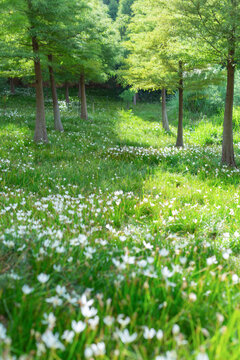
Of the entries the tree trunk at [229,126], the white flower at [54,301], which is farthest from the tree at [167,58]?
the white flower at [54,301]

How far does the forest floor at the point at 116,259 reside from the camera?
1417mm

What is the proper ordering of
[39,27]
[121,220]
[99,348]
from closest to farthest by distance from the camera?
[99,348] → [121,220] → [39,27]

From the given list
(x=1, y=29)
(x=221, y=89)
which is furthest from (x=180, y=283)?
(x=221, y=89)

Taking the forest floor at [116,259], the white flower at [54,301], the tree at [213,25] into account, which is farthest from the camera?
the tree at [213,25]

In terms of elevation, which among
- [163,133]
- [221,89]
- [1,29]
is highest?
[1,29]

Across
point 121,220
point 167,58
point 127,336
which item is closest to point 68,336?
point 127,336

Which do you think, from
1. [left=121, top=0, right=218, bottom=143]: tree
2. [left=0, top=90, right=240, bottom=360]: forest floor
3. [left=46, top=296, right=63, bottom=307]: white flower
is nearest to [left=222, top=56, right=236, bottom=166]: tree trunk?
[left=0, top=90, right=240, bottom=360]: forest floor

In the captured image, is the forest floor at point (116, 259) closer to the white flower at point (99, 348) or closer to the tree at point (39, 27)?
the white flower at point (99, 348)

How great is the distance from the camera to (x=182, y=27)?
7.88m

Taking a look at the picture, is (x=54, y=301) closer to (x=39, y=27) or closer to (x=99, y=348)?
(x=99, y=348)

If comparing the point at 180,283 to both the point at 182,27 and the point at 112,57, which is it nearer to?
the point at 182,27

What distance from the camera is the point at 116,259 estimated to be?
2428mm

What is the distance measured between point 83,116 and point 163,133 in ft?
19.4

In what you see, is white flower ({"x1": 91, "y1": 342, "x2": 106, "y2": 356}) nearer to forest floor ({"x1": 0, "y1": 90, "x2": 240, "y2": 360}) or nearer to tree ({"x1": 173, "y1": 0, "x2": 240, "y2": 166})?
forest floor ({"x1": 0, "y1": 90, "x2": 240, "y2": 360})
